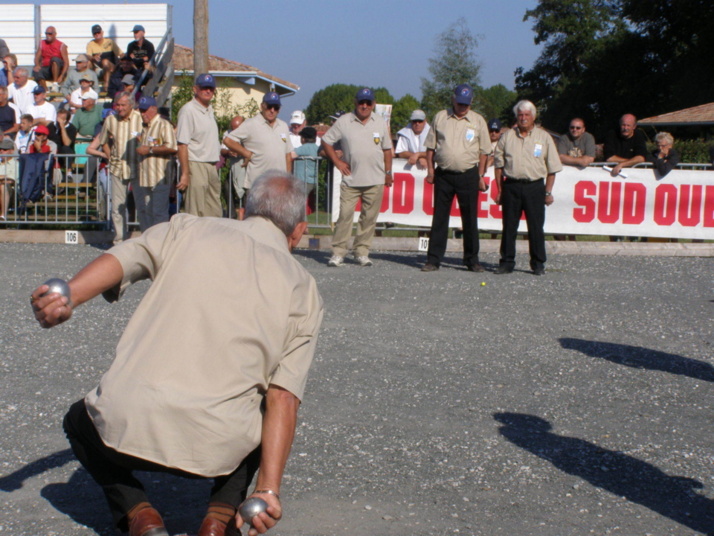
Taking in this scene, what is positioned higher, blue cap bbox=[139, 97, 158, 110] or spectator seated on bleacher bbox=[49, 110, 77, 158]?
blue cap bbox=[139, 97, 158, 110]

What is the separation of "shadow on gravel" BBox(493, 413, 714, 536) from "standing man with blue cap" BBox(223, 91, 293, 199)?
22.4ft

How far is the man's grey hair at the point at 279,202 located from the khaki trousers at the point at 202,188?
8.39 m

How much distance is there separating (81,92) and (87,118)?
1.84 metres

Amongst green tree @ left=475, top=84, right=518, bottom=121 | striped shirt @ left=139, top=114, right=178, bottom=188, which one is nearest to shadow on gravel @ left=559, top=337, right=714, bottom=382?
striped shirt @ left=139, top=114, right=178, bottom=188

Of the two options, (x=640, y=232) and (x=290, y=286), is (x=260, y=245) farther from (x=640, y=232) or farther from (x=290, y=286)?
(x=640, y=232)

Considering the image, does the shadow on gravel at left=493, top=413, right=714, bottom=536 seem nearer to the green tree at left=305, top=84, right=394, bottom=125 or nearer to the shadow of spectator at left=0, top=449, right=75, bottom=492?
the shadow of spectator at left=0, top=449, right=75, bottom=492

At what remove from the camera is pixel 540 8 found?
274 feet

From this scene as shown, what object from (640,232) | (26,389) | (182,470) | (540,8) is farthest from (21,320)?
(540,8)

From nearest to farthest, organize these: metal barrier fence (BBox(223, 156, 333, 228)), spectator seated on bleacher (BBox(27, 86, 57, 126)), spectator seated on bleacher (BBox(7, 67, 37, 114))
A: metal barrier fence (BBox(223, 156, 333, 228)) < spectator seated on bleacher (BBox(27, 86, 57, 126)) < spectator seated on bleacher (BBox(7, 67, 37, 114))

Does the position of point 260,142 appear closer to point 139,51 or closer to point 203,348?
point 203,348

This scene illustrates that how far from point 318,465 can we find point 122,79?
16.7 metres

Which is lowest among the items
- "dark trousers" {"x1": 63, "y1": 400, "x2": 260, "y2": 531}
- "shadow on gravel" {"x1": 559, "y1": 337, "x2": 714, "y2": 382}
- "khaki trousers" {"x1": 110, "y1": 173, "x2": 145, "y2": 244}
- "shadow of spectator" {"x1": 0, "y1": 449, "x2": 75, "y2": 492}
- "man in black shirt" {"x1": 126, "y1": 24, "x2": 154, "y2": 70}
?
"shadow of spectator" {"x1": 0, "y1": 449, "x2": 75, "y2": 492}

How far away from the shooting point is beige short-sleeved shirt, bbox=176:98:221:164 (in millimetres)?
11617

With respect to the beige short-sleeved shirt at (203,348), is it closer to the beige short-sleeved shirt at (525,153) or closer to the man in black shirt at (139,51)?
the beige short-sleeved shirt at (525,153)
